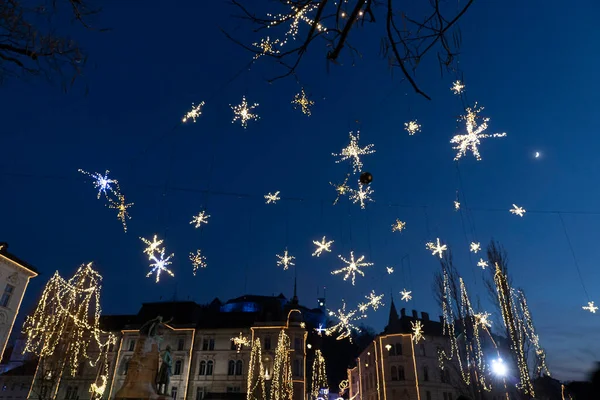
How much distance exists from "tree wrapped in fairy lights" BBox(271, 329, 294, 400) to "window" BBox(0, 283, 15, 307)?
2081cm

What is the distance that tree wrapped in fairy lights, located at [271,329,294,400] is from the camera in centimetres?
3350

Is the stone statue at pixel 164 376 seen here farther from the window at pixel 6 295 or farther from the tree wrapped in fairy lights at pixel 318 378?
the tree wrapped in fairy lights at pixel 318 378

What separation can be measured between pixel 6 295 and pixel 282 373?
75.4 feet

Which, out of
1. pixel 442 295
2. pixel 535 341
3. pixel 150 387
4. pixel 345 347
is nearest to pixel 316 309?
pixel 345 347

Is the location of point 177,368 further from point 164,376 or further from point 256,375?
point 164,376

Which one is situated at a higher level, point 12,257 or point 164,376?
point 12,257

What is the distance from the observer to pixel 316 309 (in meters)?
82.8

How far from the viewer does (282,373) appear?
114ft

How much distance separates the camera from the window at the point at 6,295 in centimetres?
2565

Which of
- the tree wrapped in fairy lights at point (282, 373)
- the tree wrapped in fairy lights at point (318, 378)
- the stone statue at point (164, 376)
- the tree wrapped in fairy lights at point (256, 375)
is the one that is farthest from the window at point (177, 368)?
the stone statue at point (164, 376)

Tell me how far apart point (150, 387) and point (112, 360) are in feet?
106

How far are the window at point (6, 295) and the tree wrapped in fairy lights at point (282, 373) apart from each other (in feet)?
68.3

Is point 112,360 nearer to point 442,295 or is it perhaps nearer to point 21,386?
point 21,386

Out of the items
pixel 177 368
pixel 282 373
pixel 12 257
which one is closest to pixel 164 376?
pixel 12 257
